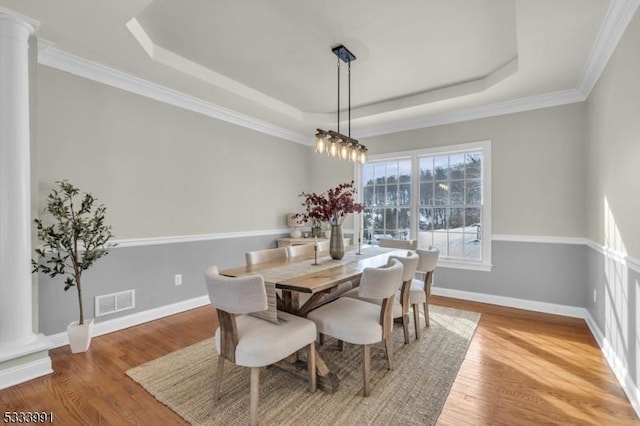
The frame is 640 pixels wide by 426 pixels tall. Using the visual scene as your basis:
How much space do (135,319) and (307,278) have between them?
7.97 feet

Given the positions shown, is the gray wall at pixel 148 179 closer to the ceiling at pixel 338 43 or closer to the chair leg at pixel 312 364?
the ceiling at pixel 338 43

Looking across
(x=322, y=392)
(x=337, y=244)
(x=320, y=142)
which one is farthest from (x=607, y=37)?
(x=322, y=392)

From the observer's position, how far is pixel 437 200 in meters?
4.53

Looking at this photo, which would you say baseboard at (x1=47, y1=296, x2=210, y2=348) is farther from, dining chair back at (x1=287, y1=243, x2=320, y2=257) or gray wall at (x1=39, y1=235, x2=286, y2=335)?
dining chair back at (x1=287, y1=243, x2=320, y2=257)

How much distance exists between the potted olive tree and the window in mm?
3849

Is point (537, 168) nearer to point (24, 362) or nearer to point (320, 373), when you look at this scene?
point (320, 373)

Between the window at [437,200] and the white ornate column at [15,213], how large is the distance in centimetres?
426

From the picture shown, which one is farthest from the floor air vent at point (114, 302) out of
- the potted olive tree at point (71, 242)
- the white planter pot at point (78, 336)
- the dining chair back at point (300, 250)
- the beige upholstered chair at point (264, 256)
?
the dining chair back at point (300, 250)

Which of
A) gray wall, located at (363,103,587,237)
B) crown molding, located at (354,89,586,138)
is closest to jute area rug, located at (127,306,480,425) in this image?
gray wall, located at (363,103,587,237)

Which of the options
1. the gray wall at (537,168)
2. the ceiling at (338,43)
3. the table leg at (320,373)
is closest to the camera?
the table leg at (320,373)

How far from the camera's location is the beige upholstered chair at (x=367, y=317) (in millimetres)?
1995

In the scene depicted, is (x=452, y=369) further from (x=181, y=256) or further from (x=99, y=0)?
(x=99, y=0)

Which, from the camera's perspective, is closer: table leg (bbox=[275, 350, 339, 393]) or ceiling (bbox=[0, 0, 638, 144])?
table leg (bbox=[275, 350, 339, 393])

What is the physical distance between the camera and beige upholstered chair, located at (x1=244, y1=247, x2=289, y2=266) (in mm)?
2652
